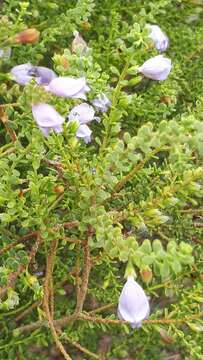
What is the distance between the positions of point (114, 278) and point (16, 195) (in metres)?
0.40

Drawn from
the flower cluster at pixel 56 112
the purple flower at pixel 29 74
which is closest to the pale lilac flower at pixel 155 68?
the flower cluster at pixel 56 112

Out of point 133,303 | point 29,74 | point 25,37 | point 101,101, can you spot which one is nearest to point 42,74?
point 29,74

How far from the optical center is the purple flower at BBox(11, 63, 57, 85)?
138cm

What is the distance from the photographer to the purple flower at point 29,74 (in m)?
1.38

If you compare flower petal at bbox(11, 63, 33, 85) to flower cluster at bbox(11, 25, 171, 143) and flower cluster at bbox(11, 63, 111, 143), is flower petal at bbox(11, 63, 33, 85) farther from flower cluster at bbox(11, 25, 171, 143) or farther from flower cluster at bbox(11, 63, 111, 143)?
flower cluster at bbox(11, 63, 111, 143)

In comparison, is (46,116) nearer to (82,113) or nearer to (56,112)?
(56,112)

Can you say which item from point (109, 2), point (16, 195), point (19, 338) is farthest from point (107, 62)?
point (19, 338)

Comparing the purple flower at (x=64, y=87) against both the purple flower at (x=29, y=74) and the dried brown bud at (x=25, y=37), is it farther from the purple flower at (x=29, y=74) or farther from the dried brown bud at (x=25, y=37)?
the purple flower at (x=29, y=74)

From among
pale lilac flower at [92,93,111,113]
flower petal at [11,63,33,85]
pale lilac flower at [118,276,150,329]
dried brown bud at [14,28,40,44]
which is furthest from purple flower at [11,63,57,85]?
pale lilac flower at [118,276,150,329]

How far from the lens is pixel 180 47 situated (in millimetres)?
1850

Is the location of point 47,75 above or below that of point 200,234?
above

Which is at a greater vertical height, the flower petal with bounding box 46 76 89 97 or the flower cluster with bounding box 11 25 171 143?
the flower petal with bounding box 46 76 89 97

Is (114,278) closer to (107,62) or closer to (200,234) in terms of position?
(200,234)

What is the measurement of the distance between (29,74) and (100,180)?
39 centimetres
